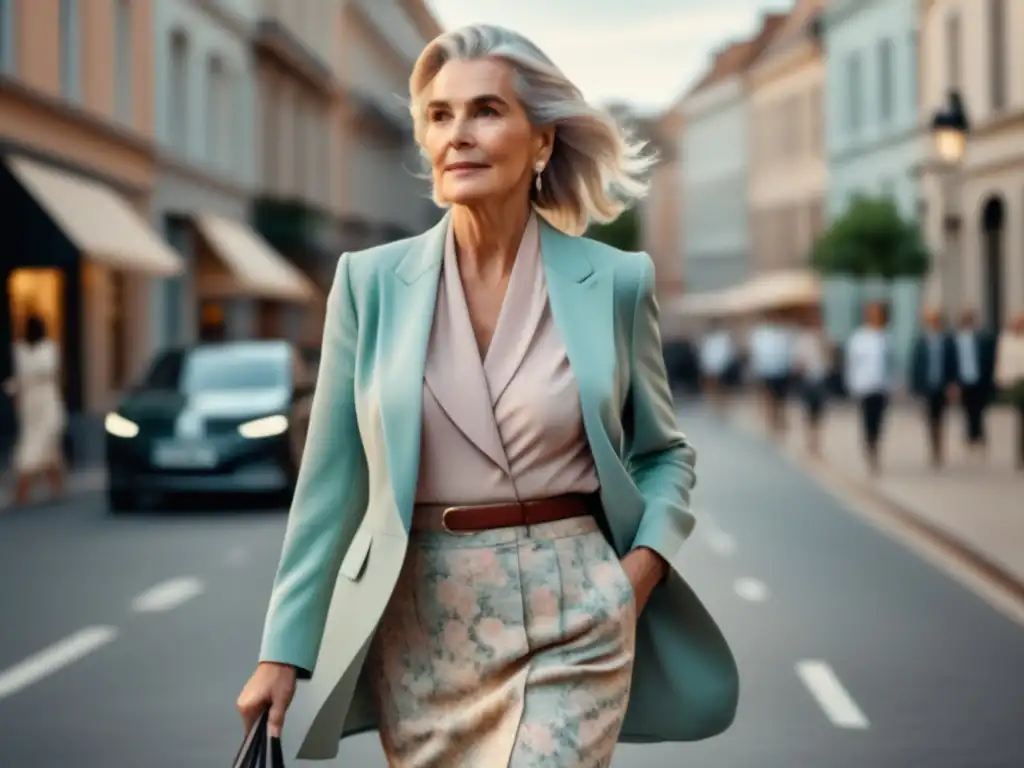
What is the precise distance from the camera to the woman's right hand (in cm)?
326

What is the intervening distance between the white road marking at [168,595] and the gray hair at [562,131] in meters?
7.53

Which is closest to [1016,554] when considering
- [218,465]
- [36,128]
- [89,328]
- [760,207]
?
[218,465]

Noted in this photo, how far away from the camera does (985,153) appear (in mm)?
38062

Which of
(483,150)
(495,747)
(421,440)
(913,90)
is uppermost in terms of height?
(913,90)

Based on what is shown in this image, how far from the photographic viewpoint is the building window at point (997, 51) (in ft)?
123

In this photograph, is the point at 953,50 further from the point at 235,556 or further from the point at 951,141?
the point at 235,556

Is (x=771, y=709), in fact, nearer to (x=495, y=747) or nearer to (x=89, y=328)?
(x=495, y=747)

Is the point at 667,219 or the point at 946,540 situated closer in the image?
the point at 946,540

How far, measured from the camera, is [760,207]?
71312 mm

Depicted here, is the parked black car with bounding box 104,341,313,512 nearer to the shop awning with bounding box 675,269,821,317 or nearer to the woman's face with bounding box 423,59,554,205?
the woman's face with bounding box 423,59,554,205

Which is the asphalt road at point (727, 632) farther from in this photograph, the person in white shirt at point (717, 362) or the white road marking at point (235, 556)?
the person in white shirt at point (717, 362)

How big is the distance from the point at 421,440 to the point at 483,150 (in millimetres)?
480

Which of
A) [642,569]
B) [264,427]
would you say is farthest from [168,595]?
[642,569]

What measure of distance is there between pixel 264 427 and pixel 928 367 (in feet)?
27.1
